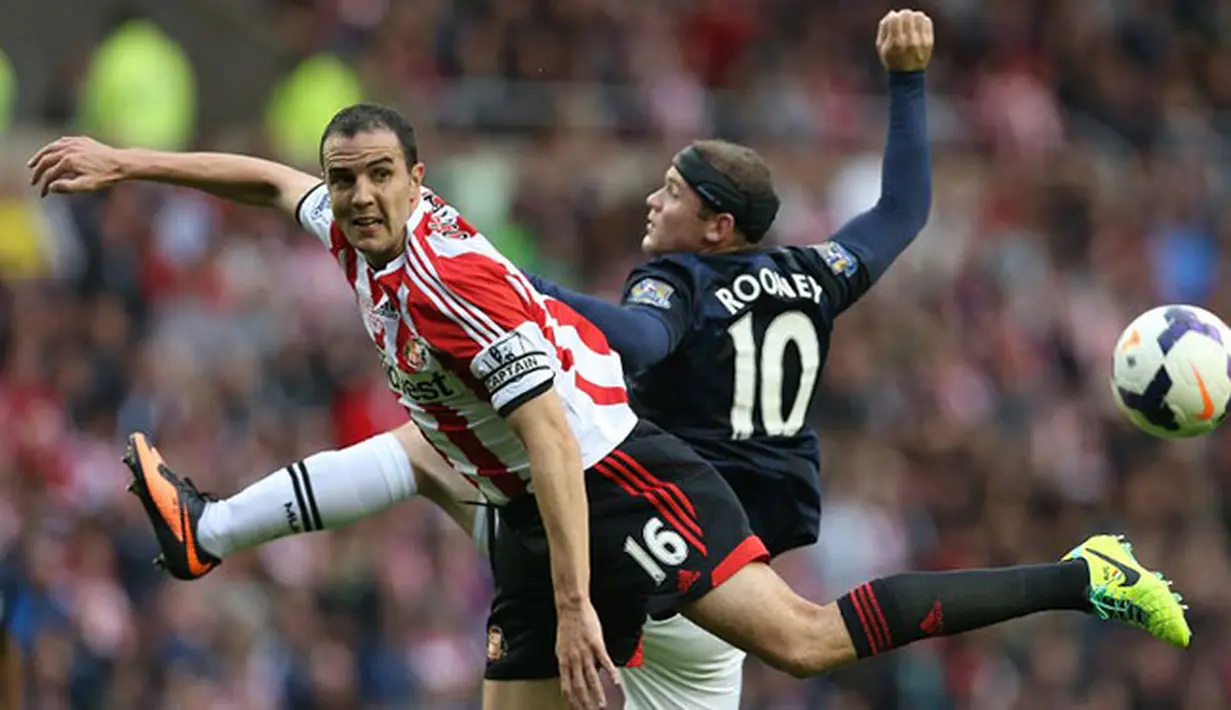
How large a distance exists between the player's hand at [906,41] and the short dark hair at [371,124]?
2.26 metres

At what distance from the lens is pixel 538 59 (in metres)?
17.1

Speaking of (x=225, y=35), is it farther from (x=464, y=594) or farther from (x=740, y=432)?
(x=740, y=432)

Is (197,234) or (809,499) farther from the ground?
(197,234)

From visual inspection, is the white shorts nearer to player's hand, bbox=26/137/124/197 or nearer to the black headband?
the black headband

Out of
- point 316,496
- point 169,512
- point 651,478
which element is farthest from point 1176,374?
point 169,512

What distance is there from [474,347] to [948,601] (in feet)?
5.33

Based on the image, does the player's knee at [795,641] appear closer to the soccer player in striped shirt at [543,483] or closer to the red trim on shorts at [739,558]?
the soccer player in striped shirt at [543,483]

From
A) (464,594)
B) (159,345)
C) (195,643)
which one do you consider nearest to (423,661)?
(464,594)

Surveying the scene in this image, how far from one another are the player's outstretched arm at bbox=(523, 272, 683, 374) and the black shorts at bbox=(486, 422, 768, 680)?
0.21 m

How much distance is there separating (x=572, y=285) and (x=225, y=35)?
3479mm

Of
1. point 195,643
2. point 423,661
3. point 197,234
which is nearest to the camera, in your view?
point 195,643

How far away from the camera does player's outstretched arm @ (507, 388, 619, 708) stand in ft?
22.0

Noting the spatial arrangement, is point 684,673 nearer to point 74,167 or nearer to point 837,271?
point 837,271

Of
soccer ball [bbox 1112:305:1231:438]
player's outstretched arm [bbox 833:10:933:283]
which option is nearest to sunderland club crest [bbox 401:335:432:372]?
player's outstretched arm [bbox 833:10:933:283]
